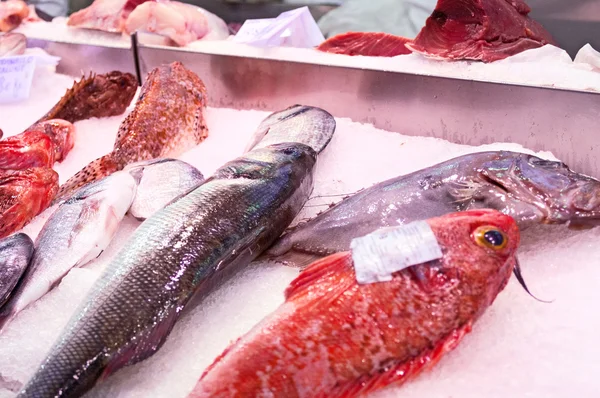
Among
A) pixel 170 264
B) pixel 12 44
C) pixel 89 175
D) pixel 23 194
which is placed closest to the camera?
pixel 170 264

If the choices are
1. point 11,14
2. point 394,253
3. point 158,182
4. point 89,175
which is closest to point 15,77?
point 11,14

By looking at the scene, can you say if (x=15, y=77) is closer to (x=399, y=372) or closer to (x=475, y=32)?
(x=475, y=32)

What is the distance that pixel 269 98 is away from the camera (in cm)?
300

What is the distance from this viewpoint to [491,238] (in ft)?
3.83

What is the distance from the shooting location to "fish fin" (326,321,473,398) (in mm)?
1093

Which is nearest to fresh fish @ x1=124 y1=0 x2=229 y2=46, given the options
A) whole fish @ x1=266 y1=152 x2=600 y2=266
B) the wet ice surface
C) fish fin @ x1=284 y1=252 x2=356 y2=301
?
the wet ice surface

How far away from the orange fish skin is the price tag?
2.85 m

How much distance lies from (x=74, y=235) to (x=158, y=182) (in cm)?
41

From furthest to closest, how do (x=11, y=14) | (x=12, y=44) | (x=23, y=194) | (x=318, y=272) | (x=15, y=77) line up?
1. (x=11, y=14)
2. (x=12, y=44)
3. (x=15, y=77)
4. (x=23, y=194)
5. (x=318, y=272)

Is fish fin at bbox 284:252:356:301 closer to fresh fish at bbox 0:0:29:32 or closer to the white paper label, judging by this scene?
the white paper label

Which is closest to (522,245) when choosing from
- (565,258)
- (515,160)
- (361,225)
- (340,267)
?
(565,258)

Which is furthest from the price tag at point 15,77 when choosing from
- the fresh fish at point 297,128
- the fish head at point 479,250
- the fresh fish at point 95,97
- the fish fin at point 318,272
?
the fish head at point 479,250

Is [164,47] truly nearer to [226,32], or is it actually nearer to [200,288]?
[226,32]

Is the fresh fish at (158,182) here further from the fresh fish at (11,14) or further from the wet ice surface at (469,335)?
the fresh fish at (11,14)
